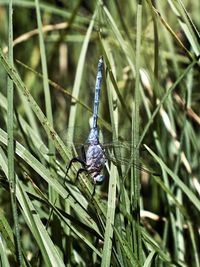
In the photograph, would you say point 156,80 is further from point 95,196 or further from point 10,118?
point 10,118

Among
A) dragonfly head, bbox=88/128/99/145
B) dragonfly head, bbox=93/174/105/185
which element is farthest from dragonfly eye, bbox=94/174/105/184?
dragonfly head, bbox=88/128/99/145

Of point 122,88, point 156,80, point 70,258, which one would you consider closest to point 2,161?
point 70,258

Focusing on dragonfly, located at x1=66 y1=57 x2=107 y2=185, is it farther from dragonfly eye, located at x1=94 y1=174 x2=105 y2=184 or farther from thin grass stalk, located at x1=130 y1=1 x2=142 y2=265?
thin grass stalk, located at x1=130 y1=1 x2=142 y2=265

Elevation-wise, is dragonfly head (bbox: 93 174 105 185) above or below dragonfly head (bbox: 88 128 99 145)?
below

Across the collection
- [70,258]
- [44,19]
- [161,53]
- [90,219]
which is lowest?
[70,258]

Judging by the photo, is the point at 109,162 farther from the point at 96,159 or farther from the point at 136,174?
the point at 136,174

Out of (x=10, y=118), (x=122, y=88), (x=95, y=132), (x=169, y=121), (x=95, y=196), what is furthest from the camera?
(x=122, y=88)

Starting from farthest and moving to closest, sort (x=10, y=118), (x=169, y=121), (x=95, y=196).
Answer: (x=169, y=121) → (x=95, y=196) → (x=10, y=118)

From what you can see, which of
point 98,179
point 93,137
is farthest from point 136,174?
point 93,137
